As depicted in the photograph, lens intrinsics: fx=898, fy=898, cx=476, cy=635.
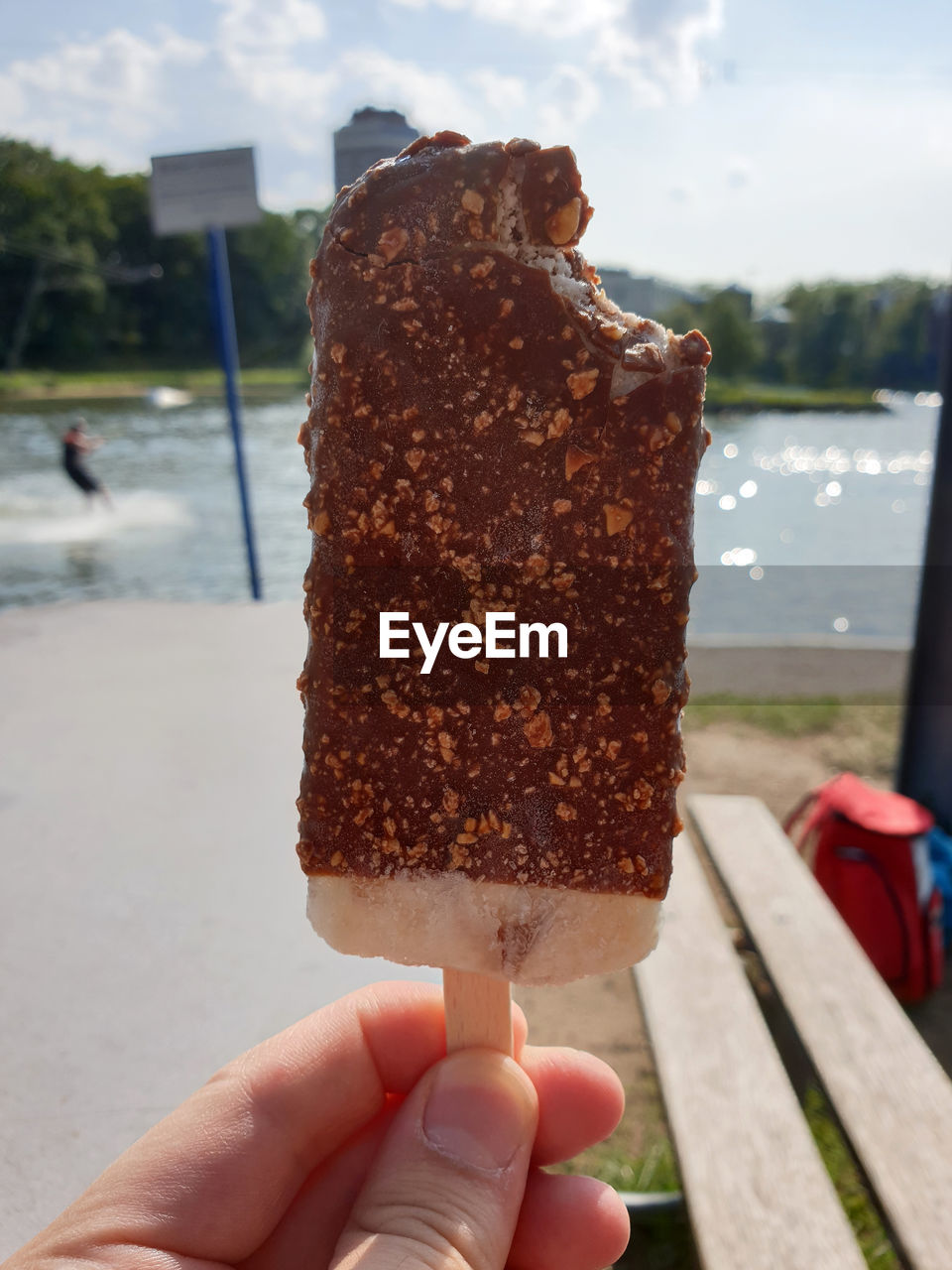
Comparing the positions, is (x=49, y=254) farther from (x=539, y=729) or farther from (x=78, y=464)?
(x=539, y=729)

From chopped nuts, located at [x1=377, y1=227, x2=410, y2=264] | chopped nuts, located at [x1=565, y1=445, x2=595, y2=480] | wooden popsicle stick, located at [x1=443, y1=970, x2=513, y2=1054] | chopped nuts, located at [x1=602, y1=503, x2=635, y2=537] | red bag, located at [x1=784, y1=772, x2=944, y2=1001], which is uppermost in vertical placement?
chopped nuts, located at [x1=377, y1=227, x2=410, y2=264]

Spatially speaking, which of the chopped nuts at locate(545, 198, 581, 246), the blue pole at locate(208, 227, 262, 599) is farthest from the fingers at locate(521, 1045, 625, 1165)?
the blue pole at locate(208, 227, 262, 599)

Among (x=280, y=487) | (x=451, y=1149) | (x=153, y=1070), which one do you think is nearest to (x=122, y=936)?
(x=153, y=1070)

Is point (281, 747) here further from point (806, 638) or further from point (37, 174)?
point (37, 174)

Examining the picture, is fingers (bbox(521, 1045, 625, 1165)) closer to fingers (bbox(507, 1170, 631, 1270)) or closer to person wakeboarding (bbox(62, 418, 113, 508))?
fingers (bbox(507, 1170, 631, 1270))

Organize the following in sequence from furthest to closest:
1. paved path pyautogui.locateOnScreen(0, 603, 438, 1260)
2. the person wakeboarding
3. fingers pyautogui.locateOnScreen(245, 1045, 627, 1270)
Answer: the person wakeboarding → paved path pyautogui.locateOnScreen(0, 603, 438, 1260) → fingers pyautogui.locateOnScreen(245, 1045, 627, 1270)

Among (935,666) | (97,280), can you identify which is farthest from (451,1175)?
(97,280)
